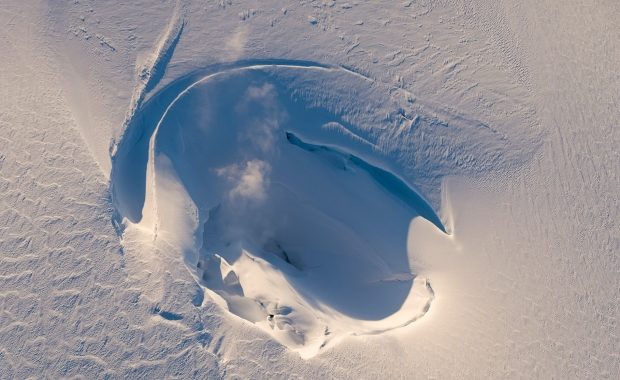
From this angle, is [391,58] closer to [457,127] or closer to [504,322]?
[457,127]

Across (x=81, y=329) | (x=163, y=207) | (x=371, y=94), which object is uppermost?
(x=371, y=94)

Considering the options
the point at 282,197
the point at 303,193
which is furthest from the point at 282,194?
the point at 303,193

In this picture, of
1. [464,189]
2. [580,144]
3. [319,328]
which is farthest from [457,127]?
[319,328]

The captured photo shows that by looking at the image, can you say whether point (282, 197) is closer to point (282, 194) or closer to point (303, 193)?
point (282, 194)
